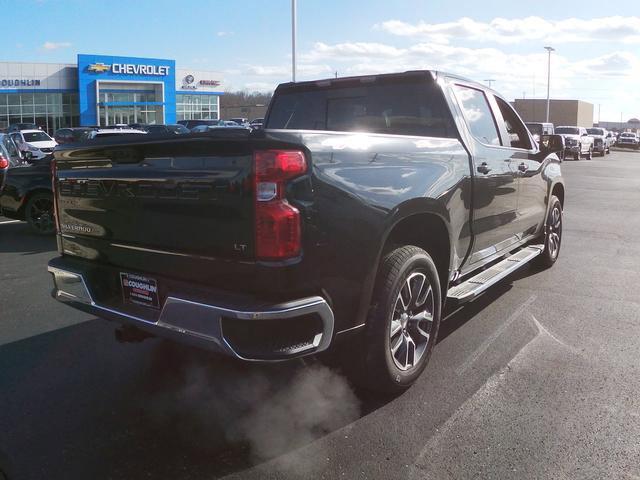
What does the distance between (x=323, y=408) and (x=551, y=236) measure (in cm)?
457

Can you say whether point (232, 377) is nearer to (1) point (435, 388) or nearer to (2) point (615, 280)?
(1) point (435, 388)

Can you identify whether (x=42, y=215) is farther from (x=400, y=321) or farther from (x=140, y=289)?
(x=400, y=321)

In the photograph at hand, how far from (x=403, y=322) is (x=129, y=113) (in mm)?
63593

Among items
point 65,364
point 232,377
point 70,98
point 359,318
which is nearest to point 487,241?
point 359,318

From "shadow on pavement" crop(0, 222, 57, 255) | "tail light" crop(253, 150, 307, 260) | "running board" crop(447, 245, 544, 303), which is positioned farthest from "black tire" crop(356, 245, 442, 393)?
"shadow on pavement" crop(0, 222, 57, 255)

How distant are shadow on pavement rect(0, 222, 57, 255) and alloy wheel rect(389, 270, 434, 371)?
6243 mm

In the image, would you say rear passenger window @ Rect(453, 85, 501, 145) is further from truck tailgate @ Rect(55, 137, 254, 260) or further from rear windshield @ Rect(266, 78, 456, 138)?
truck tailgate @ Rect(55, 137, 254, 260)

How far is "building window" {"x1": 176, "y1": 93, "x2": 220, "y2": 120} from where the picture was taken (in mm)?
69000

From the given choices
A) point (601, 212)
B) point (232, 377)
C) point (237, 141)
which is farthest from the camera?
point (601, 212)

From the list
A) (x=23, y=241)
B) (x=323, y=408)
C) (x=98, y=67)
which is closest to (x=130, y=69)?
(x=98, y=67)

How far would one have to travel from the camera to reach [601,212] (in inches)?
506

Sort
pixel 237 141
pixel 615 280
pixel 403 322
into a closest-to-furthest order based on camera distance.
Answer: pixel 237 141 < pixel 403 322 < pixel 615 280

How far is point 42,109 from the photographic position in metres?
57.9

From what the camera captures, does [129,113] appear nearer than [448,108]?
No
